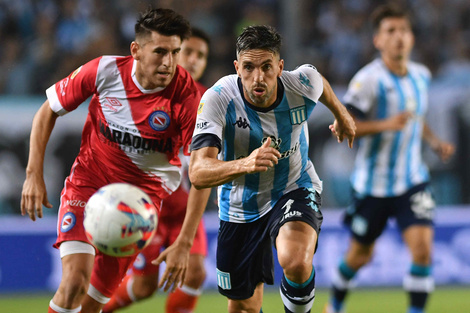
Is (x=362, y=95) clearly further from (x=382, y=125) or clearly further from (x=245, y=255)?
(x=245, y=255)

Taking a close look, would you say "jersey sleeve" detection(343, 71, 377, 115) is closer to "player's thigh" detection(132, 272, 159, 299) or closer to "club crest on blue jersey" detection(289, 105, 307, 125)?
"club crest on blue jersey" detection(289, 105, 307, 125)

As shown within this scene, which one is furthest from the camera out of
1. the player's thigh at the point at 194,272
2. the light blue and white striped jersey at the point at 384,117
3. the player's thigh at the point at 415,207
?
the light blue and white striped jersey at the point at 384,117

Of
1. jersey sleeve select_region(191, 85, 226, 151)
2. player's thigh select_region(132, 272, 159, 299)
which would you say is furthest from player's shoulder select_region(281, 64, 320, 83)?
player's thigh select_region(132, 272, 159, 299)

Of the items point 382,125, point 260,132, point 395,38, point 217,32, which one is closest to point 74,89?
point 260,132

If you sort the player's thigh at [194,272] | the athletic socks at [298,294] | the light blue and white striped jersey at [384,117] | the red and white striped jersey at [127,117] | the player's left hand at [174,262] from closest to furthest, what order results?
A: the athletic socks at [298,294]
the player's left hand at [174,262]
the red and white striped jersey at [127,117]
the player's thigh at [194,272]
the light blue and white striped jersey at [384,117]

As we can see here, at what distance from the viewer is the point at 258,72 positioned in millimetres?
3951

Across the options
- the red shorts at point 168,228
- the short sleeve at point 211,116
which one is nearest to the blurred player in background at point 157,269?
the red shorts at point 168,228

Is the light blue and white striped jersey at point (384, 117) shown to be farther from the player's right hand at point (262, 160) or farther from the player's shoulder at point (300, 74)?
the player's right hand at point (262, 160)

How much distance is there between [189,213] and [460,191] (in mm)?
5189

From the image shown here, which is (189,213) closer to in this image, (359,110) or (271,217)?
(271,217)

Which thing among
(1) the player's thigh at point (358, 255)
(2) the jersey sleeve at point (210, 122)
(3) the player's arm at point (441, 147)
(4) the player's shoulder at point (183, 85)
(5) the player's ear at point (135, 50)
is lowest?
(1) the player's thigh at point (358, 255)

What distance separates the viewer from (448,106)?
8406mm

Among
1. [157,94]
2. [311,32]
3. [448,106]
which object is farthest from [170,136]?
[311,32]

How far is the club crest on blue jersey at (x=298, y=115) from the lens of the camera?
14.0 ft
